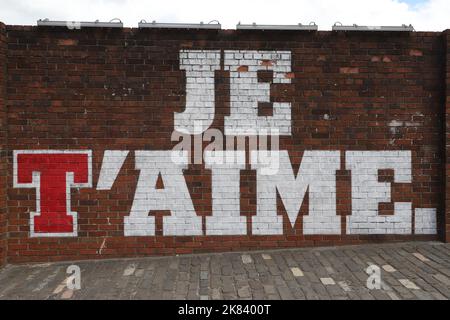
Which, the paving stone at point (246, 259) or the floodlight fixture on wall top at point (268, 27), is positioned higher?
the floodlight fixture on wall top at point (268, 27)

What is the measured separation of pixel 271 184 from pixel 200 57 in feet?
6.36

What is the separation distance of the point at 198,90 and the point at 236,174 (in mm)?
1227

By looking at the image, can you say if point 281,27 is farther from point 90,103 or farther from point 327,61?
point 90,103

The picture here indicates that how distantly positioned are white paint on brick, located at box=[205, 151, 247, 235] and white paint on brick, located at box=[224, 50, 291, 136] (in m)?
0.36

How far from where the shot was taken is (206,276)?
4410 mm

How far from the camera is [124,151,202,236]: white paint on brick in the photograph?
16.8 ft

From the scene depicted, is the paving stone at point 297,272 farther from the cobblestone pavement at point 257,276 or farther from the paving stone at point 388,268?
the paving stone at point 388,268

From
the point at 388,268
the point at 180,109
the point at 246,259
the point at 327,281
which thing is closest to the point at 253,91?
the point at 180,109

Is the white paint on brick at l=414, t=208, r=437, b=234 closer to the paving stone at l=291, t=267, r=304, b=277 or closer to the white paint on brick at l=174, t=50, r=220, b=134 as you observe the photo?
the paving stone at l=291, t=267, r=304, b=277

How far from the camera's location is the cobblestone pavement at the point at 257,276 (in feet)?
12.9

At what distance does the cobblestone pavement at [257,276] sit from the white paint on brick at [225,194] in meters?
0.36

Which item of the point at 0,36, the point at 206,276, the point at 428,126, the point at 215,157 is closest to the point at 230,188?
the point at 215,157

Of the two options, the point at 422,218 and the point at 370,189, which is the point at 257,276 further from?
the point at 422,218

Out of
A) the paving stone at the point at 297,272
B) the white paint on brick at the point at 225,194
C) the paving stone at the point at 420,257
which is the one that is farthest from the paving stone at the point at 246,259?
the paving stone at the point at 420,257
